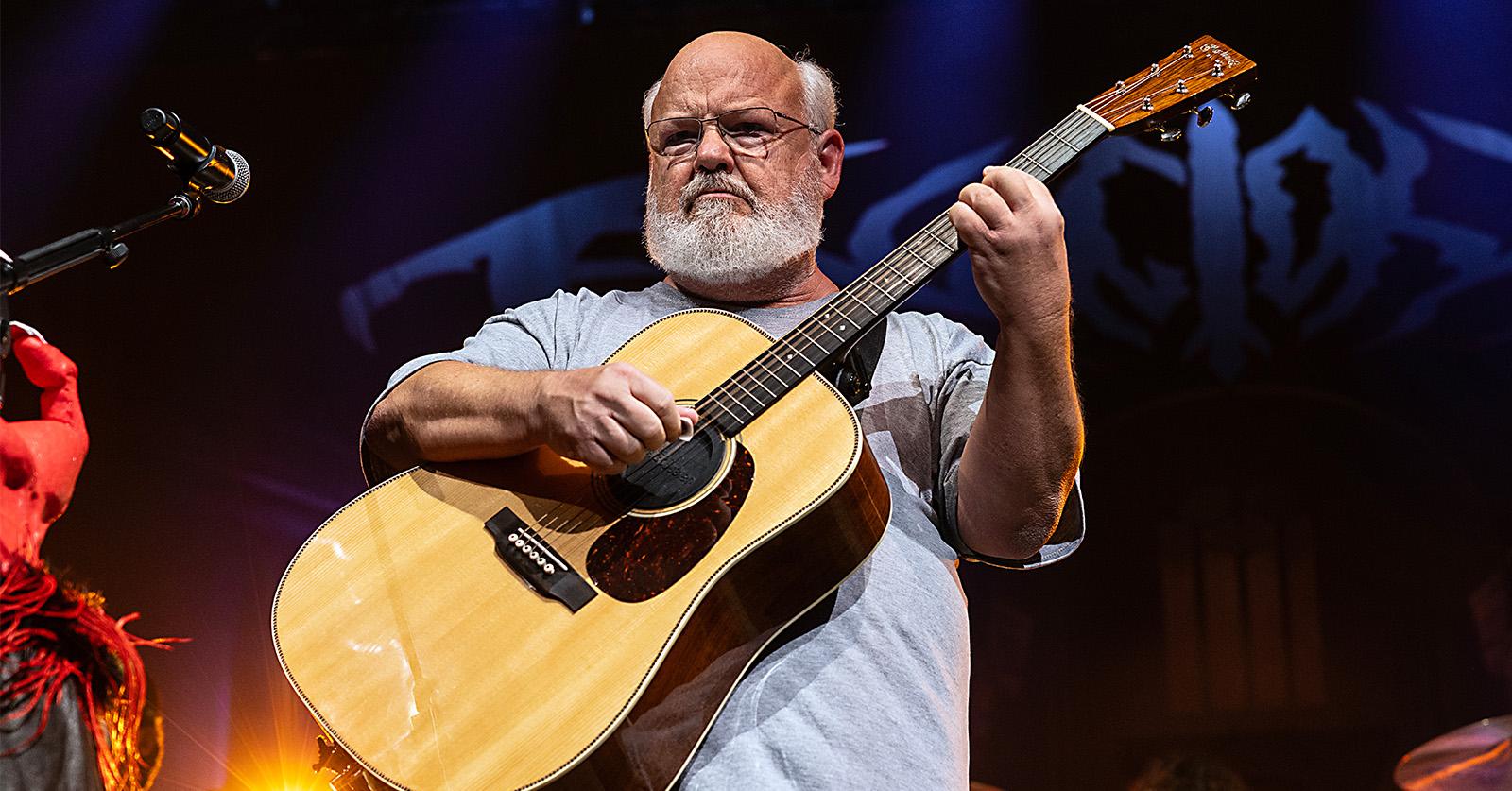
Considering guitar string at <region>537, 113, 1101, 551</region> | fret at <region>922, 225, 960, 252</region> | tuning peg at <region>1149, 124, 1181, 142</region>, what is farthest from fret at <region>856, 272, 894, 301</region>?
tuning peg at <region>1149, 124, 1181, 142</region>

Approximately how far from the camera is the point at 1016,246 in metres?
1.80

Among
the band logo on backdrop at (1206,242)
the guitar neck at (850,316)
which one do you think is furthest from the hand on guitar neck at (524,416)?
the band logo on backdrop at (1206,242)

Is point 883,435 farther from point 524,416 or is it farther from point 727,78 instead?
point 727,78

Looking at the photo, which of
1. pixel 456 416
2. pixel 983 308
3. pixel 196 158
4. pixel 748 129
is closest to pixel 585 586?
pixel 456 416

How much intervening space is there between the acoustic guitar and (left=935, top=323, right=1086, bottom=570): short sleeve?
0.24m

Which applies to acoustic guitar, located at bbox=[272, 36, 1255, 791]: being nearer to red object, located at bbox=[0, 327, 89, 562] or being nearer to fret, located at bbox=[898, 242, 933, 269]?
fret, located at bbox=[898, 242, 933, 269]

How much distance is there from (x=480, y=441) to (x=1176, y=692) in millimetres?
3165

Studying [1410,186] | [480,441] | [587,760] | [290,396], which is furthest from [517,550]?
[1410,186]

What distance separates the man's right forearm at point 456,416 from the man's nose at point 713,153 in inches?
27.5

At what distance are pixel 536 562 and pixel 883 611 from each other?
20.9 inches

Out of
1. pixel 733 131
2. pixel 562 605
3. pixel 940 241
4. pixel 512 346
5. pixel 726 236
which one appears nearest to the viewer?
pixel 562 605

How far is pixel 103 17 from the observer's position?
4320 mm

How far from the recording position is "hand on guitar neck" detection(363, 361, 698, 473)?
1.68 meters

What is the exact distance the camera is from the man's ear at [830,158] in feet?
8.81
